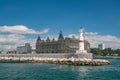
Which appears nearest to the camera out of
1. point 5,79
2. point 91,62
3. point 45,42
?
point 5,79

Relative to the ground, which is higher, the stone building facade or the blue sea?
the stone building facade

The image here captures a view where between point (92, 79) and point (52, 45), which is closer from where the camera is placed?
point (92, 79)

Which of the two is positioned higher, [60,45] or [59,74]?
[60,45]

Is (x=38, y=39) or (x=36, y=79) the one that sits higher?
(x=38, y=39)

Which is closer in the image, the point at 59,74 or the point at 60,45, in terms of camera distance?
the point at 59,74

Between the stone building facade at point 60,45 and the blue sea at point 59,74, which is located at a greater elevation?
the stone building facade at point 60,45

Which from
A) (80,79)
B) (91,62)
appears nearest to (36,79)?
(80,79)

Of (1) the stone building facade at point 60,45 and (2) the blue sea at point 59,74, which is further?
(1) the stone building facade at point 60,45

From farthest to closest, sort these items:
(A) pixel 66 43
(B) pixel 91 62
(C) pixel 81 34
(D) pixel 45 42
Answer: (D) pixel 45 42 → (A) pixel 66 43 → (C) pixel 81 34 → (B) pixel 91 62

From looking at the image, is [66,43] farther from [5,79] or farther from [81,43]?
[5,79]

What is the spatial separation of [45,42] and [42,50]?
226 inches

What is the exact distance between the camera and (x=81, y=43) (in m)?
97.2

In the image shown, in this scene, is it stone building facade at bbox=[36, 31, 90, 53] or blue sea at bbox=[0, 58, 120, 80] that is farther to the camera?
stone building facade at bbox=[36, 31, 90, 53]

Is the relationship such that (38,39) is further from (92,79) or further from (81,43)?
(92,79)
